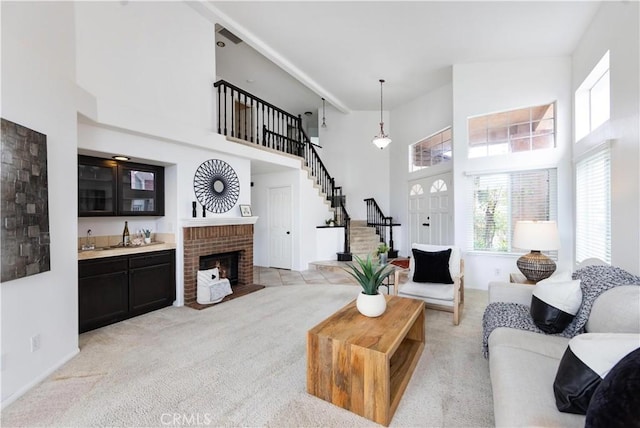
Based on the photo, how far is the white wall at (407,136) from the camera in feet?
20.7

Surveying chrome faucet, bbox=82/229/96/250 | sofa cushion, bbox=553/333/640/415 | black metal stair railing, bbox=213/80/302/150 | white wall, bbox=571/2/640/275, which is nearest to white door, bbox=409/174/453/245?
white wall, bbox=571/2/640/275

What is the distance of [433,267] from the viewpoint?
3.79 m

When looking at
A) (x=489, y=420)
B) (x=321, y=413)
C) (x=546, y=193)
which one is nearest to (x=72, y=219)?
(x=321, y=413)

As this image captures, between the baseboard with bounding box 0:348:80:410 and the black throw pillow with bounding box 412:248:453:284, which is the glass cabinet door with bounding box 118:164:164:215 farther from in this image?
the black throw pillow with bounding box 412:248:453:284

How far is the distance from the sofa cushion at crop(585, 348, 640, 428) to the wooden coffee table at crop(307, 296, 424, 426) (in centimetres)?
96

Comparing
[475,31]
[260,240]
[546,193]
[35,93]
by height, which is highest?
[475,31]

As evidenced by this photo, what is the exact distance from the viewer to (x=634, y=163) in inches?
105

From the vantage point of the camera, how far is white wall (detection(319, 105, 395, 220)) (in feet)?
27.3

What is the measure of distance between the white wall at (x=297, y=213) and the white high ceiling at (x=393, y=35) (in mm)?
2195

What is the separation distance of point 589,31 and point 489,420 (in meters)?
4.80

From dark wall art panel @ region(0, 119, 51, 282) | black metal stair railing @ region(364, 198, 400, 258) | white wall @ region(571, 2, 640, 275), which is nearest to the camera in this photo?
dark wall art panel @ region(0, 119, 51, 282)

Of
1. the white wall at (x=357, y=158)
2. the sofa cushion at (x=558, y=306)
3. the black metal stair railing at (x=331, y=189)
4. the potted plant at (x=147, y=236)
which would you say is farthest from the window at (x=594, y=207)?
the potted plant at (x=147, y=236)

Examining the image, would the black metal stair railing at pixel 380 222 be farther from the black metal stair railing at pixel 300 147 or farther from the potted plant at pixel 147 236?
the potted plant at pixel 147 236

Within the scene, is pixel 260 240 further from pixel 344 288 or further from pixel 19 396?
pixel 19 396
